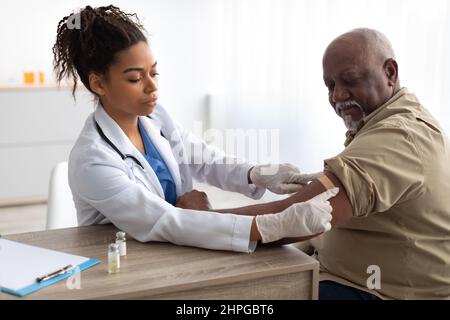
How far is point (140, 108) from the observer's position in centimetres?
176

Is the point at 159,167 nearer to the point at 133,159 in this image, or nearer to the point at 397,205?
the point at 133,159

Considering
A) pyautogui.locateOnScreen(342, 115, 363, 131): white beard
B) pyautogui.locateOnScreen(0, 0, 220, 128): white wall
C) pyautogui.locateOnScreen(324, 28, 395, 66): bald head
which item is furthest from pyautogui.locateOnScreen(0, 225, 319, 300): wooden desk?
pyautogui.locateOnScreen(0, 0, 220, 128): white wall

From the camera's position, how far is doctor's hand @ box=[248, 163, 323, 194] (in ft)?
6.07

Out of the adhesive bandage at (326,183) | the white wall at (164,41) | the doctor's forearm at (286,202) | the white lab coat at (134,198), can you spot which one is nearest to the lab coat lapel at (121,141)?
the white lab coat at (134,198)

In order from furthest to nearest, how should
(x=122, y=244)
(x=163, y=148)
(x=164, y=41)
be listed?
(x=164, y=41) < (x=163, y=148) < (x=122, y=244)

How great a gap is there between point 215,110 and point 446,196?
4.00 meters

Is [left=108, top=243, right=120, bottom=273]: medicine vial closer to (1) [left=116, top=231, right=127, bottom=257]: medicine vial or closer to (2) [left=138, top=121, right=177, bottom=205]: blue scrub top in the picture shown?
(1) [left=116, top=231, right=127, bottom=257]: medicine vial

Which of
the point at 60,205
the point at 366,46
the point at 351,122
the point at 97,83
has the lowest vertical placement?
the point at 60,205

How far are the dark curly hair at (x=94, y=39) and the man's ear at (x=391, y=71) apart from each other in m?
0.70

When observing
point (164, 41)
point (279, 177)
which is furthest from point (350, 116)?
point (164, 41)

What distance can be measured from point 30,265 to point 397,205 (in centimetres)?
93

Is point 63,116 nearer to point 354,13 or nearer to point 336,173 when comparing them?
point 354,13

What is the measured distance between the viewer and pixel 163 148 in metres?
1.92

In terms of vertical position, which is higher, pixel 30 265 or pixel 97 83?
pixel 97 83
